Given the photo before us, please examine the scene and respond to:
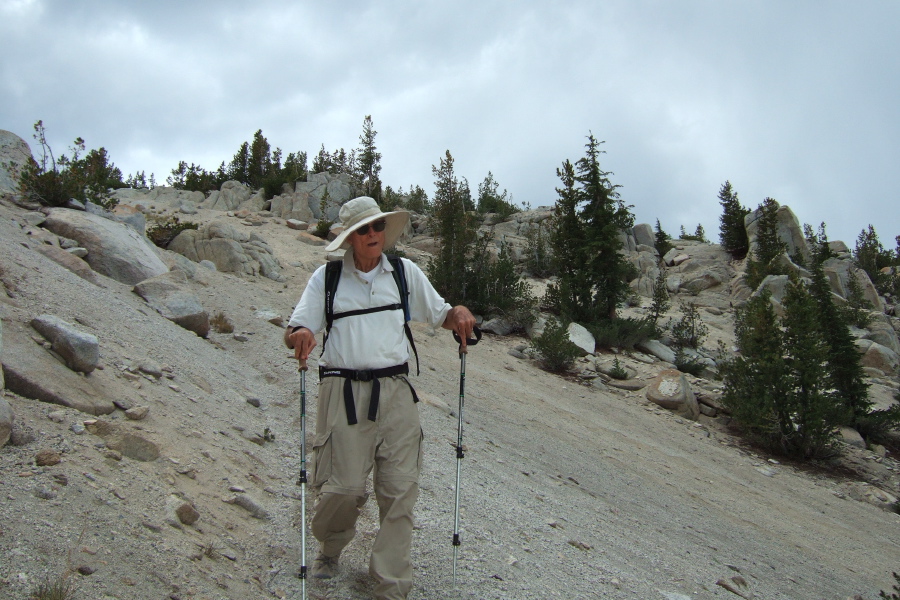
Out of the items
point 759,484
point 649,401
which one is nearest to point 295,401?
point 759,484

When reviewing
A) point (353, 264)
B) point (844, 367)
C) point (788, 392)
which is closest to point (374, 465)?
point (353, 264)

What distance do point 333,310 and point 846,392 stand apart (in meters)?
17.9

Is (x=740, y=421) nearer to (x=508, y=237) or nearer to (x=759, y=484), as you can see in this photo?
(x=759, y=484)

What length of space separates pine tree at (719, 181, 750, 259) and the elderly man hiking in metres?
40.3

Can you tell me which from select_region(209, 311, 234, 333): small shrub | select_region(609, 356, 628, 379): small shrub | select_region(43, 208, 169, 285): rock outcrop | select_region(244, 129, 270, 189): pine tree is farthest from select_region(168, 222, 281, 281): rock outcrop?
select_region(244, 129, 270, 189): pine tree

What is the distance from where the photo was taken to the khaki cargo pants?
3.37m

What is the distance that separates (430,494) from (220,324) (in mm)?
6628

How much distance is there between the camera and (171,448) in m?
4.97

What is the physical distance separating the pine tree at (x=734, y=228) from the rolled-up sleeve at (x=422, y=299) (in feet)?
131

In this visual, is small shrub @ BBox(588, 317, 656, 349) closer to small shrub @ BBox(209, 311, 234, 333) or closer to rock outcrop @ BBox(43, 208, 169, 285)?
small shrub @ BBox(209, 311, 234, 333)

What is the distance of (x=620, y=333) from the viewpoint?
1970 cm

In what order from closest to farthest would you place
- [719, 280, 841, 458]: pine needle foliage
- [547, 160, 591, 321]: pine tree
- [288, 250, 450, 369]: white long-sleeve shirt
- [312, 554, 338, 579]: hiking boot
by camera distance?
[288, 250, 450, 369]: white long-sleeve shirt, [312, 554, 338, 579]: hiking boot, [719, 280, 841, 458]: pine needle foliage, [547, 160, 591, 321]: pine tree

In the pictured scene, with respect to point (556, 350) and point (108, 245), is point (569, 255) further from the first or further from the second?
point (108, 245)

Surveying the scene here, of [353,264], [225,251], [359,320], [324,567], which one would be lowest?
[324,567]
